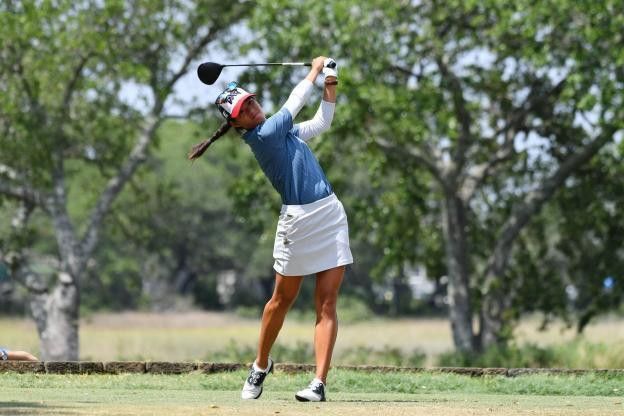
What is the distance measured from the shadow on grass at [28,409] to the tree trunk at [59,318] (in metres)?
18.9

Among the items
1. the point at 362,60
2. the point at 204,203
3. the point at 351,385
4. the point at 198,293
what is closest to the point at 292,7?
the point at 362,60

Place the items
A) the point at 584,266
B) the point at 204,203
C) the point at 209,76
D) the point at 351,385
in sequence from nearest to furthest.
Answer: the point at 209,76
the point at 351,385
the point at 584,266
the point at 204,203

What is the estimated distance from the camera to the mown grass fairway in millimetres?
8727

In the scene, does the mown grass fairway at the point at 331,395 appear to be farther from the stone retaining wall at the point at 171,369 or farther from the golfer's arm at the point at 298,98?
the golfer's arm at the point at 298,98

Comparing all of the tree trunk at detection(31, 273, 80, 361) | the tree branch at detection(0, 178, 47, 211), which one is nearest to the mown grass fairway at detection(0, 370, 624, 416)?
the tree trunk at detection(31, 273, 80, 361)

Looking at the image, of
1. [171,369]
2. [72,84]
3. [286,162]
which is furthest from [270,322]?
[72,84]

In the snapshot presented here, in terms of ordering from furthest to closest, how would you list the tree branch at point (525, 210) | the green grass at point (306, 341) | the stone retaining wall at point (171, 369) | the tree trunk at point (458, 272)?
1. the tree trunk at point (458, 272)
2. the tree branch at point (525, 210)
3. the green grass at point (306, 341)
4. the stone retaining wall at point (171, 369)

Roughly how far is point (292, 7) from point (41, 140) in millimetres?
4969

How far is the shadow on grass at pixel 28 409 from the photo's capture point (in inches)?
319

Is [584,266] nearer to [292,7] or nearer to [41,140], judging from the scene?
[292,7]

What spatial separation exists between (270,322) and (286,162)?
3.69 feet

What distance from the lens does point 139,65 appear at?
88.0 feet

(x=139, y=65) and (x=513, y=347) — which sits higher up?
(x=139, y=65)

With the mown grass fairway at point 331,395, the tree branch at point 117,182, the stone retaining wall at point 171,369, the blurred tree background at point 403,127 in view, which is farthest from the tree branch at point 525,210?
the mown grass fairway at point 331,395
